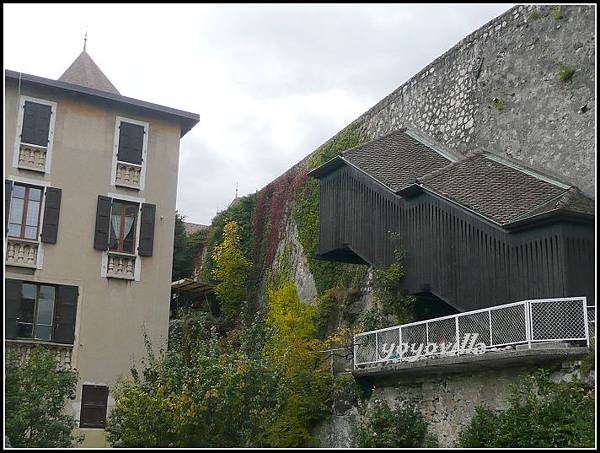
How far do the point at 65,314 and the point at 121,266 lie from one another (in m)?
1.99

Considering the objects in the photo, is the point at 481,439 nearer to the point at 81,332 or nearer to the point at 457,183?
the point at 457,183

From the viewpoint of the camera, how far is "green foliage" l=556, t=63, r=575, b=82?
15773 millimetres

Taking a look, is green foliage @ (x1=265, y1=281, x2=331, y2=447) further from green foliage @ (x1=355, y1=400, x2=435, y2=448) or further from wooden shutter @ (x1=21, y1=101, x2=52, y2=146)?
wooden shutter @ (x1=21, y1=101, x2=52, y2=146)

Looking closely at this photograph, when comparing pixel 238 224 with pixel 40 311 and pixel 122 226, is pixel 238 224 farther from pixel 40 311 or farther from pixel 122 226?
pixel 40 311

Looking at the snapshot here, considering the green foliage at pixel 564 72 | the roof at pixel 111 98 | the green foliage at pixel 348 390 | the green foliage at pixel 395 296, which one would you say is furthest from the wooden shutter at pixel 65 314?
the green foliage at pixel 564 72

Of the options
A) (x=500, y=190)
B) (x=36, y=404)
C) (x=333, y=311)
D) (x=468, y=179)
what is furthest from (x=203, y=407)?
(x=333, y=311)

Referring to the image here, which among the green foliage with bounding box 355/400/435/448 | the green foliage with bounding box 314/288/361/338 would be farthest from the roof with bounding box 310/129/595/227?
the green foliage with bounding box 355/400/435/448

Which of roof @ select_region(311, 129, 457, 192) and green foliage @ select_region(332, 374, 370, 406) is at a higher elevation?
roof @ select_region(311, 129, 457, 192)

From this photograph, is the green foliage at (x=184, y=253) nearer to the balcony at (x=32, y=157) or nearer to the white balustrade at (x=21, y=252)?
the balcony at (x=32, y=157)

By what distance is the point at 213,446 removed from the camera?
1302 cm

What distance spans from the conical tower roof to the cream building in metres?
2.58

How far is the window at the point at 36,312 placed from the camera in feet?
61.9

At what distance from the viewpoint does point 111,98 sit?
2102 cm

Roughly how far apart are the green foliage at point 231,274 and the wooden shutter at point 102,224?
7.56m
